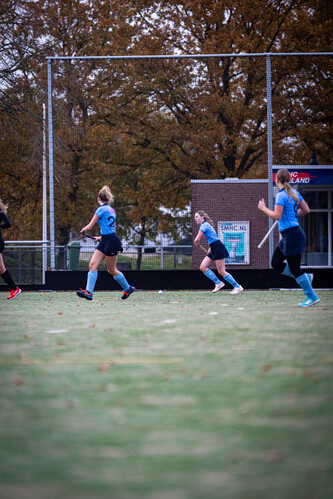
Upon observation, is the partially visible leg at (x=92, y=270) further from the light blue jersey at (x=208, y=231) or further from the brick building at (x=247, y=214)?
the brick building at (x=247, y=214)

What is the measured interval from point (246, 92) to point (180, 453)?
2357 centimetres

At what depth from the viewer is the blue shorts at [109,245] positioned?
12.0 m

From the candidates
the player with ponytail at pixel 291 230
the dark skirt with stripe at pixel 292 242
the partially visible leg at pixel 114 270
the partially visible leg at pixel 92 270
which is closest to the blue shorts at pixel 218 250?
the partially visible leg at pixel 114 270

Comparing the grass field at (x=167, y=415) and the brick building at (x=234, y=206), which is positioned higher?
the brick building at (x=234, y=206)

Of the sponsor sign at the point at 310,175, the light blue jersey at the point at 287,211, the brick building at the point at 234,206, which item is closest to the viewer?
the light blue jersey at the point at 287,211

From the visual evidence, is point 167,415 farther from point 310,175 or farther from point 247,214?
point 310,175

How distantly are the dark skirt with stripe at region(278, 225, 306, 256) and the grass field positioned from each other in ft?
10.3

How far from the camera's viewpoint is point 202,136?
24828 millimetres

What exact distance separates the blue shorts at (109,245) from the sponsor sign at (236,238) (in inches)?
351

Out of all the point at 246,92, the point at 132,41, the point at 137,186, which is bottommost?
the point at 137,186

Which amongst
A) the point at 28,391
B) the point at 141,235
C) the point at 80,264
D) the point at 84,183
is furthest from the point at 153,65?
the point at 28,391

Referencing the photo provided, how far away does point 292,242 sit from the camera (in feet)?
32.6

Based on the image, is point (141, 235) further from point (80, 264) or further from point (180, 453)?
point (180, 453)

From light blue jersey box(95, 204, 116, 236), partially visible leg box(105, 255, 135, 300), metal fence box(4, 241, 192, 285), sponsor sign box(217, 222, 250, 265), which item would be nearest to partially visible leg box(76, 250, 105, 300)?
partially visible leg box(105, 255, 135, 300)
